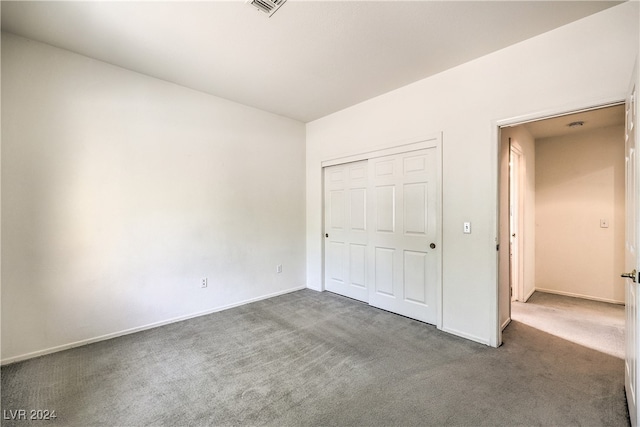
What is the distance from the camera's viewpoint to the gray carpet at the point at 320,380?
5.51 ft

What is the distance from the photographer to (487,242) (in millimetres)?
2559

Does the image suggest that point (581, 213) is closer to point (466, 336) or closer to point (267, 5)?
point (466, 336)

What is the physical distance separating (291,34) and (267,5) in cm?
35

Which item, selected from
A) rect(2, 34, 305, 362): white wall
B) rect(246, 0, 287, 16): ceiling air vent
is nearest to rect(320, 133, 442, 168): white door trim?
rect(2, 34, 305, 362): white wall

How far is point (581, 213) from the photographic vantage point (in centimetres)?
412

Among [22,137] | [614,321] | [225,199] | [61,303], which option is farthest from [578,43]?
[61,303]

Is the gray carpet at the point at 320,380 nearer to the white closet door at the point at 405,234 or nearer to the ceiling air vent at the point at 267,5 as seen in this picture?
the white closet door at the point at 405,234

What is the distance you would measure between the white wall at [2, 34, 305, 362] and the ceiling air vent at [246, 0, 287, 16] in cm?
173

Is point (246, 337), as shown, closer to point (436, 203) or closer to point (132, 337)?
point (132, 337)

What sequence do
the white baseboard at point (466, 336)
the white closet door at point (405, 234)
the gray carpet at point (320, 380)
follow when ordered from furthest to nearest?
1. the white closet door at point (405, 234)
2. the white baseboard at point (466, 336)
3. the gray carpet at point (320, 380)

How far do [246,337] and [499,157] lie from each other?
10.1 ft

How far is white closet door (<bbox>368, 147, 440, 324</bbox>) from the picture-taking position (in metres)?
3.03

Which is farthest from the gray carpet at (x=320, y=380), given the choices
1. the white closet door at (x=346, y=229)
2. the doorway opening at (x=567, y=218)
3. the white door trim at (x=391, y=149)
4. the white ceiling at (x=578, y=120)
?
the white ceiling at (x=578, y=120)

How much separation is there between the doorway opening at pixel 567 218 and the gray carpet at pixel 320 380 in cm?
123
